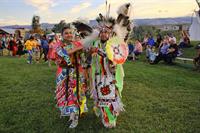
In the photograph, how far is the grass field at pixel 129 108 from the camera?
16.8 ft

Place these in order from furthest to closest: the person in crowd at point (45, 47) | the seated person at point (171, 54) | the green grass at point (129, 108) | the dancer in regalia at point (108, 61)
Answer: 1. the person in crowd at point (45, 47)
2. the seated person at point (171, 54)
3. the green grass at point (129, 108)
4. the dancer in regalia at point (108, 61)

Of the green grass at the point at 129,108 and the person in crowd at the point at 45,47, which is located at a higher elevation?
the person in crowd at the point at 45,47

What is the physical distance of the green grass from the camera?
16.8ft

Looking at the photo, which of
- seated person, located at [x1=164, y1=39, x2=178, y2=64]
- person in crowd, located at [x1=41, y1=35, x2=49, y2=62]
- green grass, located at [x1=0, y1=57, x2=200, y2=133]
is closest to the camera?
green grass, located at [x1=0, y1=57, x2=200, y2=133]

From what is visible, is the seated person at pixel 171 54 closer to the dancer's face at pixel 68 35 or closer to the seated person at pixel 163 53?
the seated person at pixel 163 53

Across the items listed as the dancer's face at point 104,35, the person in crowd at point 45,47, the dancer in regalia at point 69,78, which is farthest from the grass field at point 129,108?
the person in crowd at point 45,47

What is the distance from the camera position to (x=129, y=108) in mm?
6305

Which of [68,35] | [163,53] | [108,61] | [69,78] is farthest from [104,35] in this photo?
[163,53]

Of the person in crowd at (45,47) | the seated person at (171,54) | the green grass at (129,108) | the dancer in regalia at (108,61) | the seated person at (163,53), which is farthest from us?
the person in crowd at (45,47)

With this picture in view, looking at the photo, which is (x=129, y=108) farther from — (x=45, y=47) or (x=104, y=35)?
(x=45, y=47)

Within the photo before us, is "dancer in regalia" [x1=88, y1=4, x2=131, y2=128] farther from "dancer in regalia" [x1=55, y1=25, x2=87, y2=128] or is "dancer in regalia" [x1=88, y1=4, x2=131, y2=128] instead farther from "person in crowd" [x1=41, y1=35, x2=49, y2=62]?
"person in crowd" [x1=41, y1=35, x2=49, y2=62]

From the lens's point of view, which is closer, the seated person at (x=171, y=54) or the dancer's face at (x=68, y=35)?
the dancer's face at (x=68, y=35)

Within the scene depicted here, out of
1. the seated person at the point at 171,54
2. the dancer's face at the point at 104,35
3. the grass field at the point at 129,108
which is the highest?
the dancer's face at the point at 104,35

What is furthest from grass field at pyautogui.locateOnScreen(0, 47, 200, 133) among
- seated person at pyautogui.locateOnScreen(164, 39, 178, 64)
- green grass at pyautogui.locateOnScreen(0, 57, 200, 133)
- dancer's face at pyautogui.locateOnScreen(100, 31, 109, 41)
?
seated person at pyautogui.locateOnScreen(164, 39, 178, 64)
